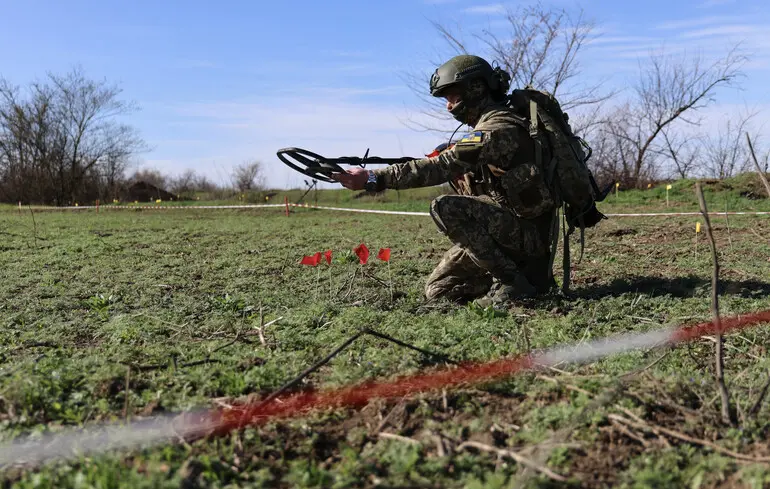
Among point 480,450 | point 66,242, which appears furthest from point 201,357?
point 66,242

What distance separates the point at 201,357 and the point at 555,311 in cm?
227

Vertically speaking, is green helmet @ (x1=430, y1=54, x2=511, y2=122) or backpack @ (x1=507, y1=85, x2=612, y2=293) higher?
green helmet @ (x1=430, y1=54, x2=511, y2=122)

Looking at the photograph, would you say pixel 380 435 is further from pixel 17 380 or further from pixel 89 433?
pixel 17 380

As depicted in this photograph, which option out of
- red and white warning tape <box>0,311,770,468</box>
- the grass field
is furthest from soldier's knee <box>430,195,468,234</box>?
red and white warning tape <box>0,311,770,468</box>

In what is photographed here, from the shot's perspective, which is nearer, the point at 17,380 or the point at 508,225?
the point at 17,380

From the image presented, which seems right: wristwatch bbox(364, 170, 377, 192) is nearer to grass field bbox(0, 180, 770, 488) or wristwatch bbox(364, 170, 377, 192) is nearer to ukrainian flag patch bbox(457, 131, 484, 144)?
ukrainian flag patch bbox(457, 131, 484, 144)

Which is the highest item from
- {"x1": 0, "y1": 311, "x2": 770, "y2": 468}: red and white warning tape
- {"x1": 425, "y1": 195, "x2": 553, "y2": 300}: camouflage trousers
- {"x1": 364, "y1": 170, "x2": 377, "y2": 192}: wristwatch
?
{"x1": 364, "y1": 170, "x2": 377, "y2": 192}: wristwatch

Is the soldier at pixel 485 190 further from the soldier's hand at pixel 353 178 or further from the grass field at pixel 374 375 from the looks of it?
the grass field at pixel 374 375

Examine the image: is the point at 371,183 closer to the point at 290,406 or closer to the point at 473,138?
the point at 473,138

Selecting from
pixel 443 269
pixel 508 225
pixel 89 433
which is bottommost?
pixel 89 433

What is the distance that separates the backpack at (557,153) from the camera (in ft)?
15.4

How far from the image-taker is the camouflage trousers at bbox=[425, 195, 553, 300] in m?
4.76

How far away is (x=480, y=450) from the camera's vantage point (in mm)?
2326

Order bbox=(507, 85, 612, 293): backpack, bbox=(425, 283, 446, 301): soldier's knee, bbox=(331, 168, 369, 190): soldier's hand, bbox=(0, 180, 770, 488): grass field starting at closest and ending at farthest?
bbox=(0, 180, 770, 488): grass field → bbox=(331, 168, 369, 190): soldier's hand → bbox=(507, 85, 612, 293): backpack → bbox=(425, 283, 446, 301): soldier's knee
